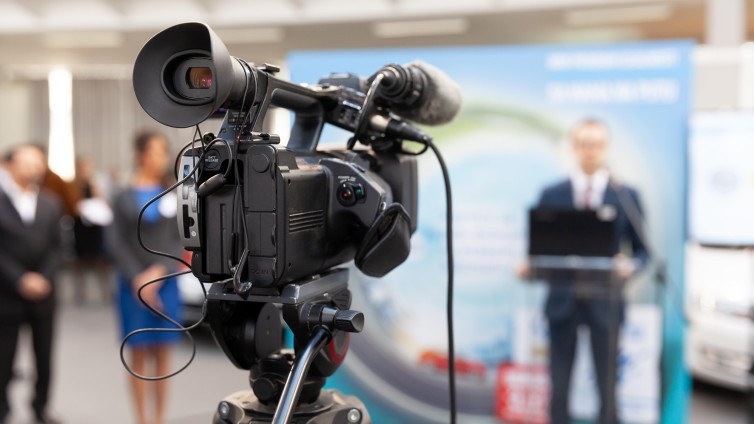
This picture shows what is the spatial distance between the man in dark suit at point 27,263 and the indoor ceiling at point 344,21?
5.57 ft

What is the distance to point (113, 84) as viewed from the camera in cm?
1159

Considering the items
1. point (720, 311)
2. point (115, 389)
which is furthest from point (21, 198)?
point (720, 311)

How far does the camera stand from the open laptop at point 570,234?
129 inches

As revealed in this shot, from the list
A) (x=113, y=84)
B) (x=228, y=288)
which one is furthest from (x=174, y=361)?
(x=113, y=84)

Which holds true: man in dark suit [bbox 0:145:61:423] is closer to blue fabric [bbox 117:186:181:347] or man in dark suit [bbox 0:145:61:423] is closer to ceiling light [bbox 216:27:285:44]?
blue fabric [bbox 117:186:181:347]

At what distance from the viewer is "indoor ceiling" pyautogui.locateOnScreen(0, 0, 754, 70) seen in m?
5.77

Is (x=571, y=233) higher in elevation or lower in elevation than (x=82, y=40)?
lower

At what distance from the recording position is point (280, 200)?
996 mm

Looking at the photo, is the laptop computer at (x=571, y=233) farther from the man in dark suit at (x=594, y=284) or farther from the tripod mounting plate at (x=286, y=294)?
the tripod mounting plate at (x=286, y=294)

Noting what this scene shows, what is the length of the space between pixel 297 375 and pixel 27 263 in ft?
11.6

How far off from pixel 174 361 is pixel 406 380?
2369mm

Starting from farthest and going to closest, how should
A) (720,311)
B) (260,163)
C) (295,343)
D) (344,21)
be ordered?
(344,21)
(720,311)
(295,343)
(260,163)

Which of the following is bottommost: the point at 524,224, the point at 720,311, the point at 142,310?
the point at 720,311

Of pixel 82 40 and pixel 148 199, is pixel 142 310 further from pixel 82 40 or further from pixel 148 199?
pixel 82 40
